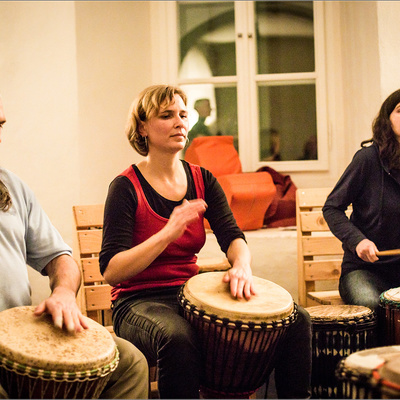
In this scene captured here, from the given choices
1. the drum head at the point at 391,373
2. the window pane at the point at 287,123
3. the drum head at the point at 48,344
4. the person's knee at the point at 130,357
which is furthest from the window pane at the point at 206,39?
the drum head at the point at 391,373

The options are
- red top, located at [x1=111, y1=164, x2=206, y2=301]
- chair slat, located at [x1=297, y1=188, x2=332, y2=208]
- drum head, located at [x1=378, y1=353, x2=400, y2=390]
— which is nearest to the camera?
drum head, located at [x1=378, y1=353, x2=400, y2=390]

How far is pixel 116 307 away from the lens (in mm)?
2162

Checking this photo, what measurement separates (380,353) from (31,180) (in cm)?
286

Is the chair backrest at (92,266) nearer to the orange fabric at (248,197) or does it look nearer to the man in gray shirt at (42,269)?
the man in gray shirt at (42,269)

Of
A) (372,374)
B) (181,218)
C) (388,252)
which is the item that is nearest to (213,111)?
(388,252)

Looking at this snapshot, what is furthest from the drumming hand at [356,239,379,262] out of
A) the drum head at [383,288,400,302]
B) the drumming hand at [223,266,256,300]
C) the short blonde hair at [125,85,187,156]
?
the short blonde hair at [125,85,187,156]

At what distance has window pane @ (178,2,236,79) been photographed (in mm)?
4770

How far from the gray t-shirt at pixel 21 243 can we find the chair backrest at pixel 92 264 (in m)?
0.78

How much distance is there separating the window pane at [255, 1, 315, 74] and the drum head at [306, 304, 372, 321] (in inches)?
111

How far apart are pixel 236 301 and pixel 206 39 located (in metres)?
3.37

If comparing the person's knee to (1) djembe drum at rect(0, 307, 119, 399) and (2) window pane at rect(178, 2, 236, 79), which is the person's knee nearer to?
(1) djembe drum at rect(0, 307, 119, 399)

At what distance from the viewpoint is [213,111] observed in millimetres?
4777

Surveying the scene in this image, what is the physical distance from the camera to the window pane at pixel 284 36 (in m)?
4.72

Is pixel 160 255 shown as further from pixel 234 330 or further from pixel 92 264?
pixel 92 264
